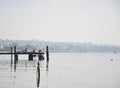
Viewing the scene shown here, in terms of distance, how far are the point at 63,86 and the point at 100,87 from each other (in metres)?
4.52

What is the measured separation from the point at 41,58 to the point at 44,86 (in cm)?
7402

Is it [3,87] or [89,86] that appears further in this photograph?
[89,86]

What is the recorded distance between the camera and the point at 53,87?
43562 millimetres

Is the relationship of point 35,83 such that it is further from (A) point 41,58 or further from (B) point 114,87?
(A) point 41,58

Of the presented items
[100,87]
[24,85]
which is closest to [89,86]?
[100,87]

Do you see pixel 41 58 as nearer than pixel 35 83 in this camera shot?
No

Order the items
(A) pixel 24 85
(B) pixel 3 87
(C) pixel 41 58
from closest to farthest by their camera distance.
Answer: (B) pixel 3 87 < (A) pixel 24 85 < (C) pixel 41 58

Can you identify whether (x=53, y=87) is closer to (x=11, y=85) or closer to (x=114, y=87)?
(x=11, y=85)

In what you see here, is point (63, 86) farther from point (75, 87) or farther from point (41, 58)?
point (41, 58)

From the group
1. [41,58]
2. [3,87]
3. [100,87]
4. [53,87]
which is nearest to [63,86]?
[53,87]

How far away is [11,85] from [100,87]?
10.7 meters

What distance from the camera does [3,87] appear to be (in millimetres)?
41156

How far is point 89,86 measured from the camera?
45.3 m

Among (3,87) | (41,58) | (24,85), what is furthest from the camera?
(41,58)
